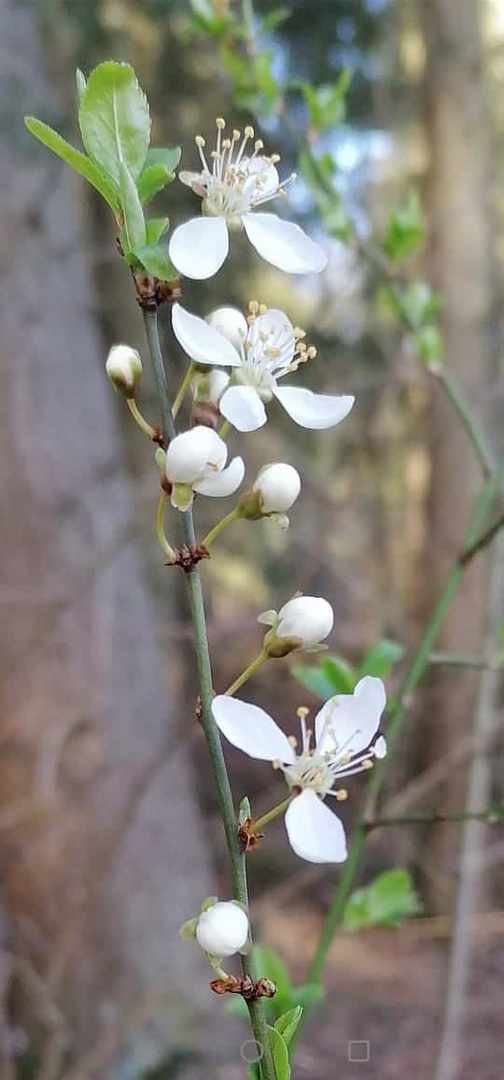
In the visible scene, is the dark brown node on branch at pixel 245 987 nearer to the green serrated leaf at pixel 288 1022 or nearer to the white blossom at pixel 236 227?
the green serrated leaf at pixel 288 1022

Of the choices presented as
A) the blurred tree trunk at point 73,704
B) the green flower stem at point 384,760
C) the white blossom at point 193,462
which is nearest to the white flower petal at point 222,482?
the white blossom at point 193,462

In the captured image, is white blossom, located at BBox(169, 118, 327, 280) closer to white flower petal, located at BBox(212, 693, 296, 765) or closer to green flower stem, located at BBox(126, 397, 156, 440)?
green flower stem, located at BBox(126, 397, 156, 440)

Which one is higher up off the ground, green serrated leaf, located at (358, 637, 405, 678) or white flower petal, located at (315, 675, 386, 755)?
green serrated leaf, located at (358, 637, 405, 678)

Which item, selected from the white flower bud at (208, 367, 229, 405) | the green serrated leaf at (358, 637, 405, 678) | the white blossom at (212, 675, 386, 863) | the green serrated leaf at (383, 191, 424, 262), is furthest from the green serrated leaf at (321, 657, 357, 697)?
the green serrated leaf at (383, 191, 424, 262)

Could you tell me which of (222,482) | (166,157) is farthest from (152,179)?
(222,482)

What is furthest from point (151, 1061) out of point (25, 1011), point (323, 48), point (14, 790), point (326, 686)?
point (323, 48)

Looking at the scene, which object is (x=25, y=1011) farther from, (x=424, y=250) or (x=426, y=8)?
(x=426, y=8)
